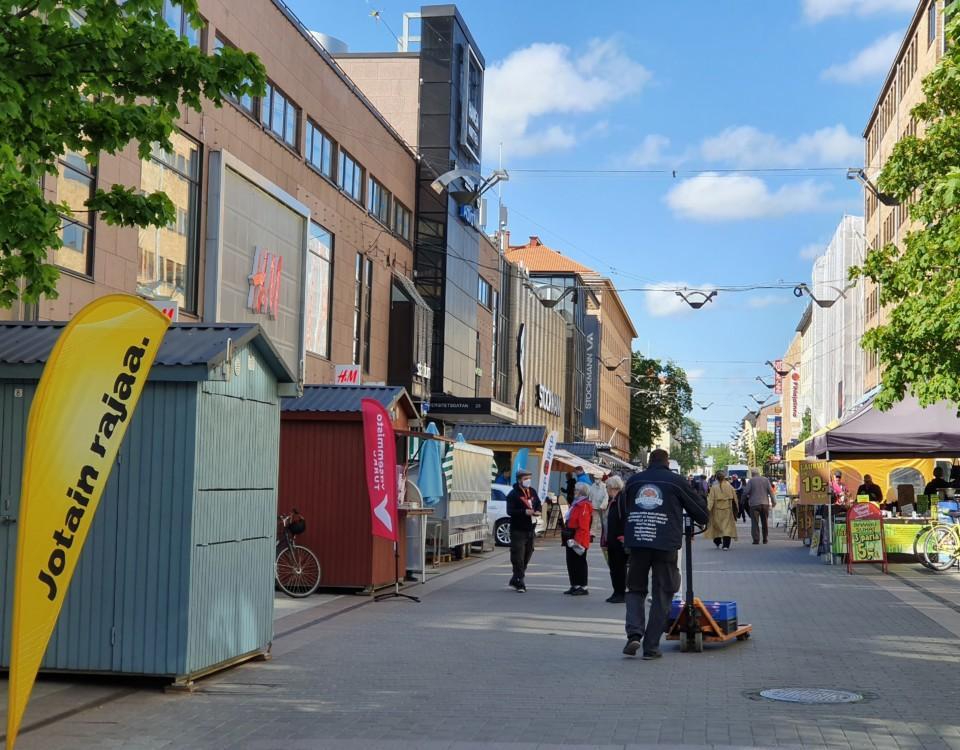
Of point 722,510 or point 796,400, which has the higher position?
point 796,400

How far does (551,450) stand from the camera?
33.0 m

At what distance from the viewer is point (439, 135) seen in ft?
162

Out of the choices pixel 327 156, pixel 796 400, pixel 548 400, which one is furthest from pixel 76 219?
pixel 796 400

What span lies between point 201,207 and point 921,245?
556 inches

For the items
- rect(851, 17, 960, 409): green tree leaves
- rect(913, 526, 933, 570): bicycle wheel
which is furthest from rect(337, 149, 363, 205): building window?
rect(913, 526, 933, 570): bicycle wheel

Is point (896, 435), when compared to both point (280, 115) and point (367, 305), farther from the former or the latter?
point (367, 305)

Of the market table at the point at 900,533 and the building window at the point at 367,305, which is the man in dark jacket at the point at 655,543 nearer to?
the market table at the point at 900,533

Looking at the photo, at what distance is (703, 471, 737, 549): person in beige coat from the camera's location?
3133 centimetres

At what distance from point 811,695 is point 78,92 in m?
6.78

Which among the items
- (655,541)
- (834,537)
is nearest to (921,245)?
(834,537)

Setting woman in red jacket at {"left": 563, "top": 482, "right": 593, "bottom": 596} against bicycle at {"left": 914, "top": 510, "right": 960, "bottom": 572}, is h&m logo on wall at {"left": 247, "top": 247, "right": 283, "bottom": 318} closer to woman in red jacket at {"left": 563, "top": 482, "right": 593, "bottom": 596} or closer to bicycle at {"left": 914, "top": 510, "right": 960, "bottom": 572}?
woman in red jacket at {"left": 563, "top": 482, "right": 593, "bottom": 596}

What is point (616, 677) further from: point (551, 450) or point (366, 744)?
point (551, 450)

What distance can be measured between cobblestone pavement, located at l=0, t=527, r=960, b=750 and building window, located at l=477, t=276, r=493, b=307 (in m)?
41.0

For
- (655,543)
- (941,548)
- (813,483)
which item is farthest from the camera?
(813,483)
